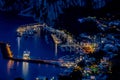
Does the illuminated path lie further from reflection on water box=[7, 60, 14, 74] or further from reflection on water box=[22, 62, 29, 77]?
reflection on water box=[22, 62, 29, 77]

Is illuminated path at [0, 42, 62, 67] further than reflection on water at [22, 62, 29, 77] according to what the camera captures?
Yes

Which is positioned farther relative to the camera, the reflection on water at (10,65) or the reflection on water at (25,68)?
the reflection on water at (10,65)

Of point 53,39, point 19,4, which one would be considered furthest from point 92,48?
point 19,4

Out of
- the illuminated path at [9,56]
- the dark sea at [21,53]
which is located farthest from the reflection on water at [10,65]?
the illuminated path at [9,56]

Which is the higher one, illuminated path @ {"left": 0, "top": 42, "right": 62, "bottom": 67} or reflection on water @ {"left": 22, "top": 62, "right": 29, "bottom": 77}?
illuminated path @ {"left": 0, "top": 42, "right": 62, "bottom": 67}

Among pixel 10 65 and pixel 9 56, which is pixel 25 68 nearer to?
pixel 10 65

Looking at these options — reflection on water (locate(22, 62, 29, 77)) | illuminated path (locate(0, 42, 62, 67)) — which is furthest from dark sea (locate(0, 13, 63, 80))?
illuminated path (locate(0, 42, 62, 67))

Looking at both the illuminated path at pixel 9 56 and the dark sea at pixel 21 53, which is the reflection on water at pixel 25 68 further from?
the illuminated path at pixel 9 56

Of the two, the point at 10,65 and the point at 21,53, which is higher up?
the point at 21,53

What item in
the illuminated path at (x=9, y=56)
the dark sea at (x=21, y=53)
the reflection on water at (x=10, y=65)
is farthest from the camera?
the illuminated path at (x=9, y=56)

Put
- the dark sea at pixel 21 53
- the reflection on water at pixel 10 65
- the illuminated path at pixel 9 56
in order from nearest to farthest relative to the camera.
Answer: the dark sea at pixel 21 53 → the reflection on water at pixel 10 65 → the illuminated path at pixel 9 56

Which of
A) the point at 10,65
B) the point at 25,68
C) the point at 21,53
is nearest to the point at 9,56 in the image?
the point at 21,53
